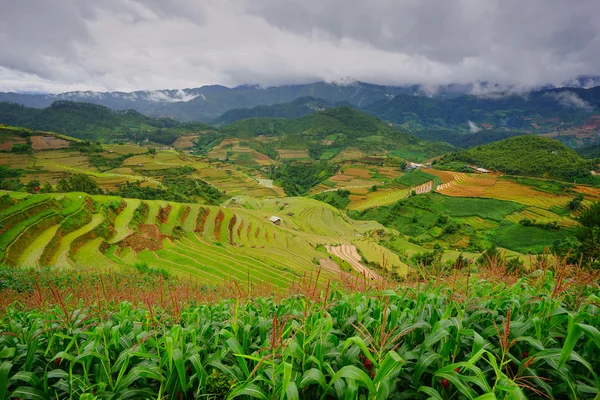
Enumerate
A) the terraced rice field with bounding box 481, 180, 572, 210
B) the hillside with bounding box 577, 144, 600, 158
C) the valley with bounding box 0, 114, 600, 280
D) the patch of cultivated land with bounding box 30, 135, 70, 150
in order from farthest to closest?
the hillside with bounding box 577, 144, 600, 158 → the patch of cultivated land with bounding box 30, 135, 70, 150 → the terraced rice field with bounding box 481, 180, 572, 210 → the valley with bounding box 0, 114, 600, 280

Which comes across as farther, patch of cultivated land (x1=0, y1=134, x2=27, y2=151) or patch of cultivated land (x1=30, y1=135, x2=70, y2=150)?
patch of cultivated land (x1=30, y1=135, x2=70, y2=150)

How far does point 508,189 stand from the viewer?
275 feet

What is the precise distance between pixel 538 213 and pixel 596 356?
85.9 metres

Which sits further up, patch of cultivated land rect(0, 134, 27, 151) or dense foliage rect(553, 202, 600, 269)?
patch of cultivated land rect(0, 134, 27, 151)

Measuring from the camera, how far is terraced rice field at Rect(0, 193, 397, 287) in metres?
25.1

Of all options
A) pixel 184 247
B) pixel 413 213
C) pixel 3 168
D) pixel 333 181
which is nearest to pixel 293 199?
pixel 413 213

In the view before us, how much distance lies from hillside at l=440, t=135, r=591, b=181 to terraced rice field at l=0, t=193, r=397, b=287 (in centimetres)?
8644

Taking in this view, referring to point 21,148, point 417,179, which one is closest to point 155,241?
point 417,179

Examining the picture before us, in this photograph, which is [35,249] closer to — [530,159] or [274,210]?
[274,210]

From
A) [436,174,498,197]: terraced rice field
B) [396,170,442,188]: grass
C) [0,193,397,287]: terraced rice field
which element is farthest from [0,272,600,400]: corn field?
→ [396,170,442,188]: grass

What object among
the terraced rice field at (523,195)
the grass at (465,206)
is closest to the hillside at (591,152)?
the terraced rice field at (523,195)

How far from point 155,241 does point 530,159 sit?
126 meters

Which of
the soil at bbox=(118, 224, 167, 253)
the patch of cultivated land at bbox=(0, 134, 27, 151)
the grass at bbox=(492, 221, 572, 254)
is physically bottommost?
the grass at bbox=(492, 221, 572, 254)

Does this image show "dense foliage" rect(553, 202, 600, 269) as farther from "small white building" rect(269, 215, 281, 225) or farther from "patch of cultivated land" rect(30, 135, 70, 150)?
"patch of cultivated land" rect(30, 135, 70, 150)
